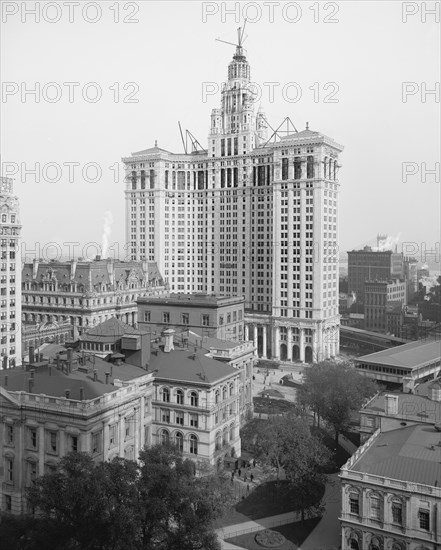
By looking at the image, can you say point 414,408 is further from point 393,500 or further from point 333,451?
point 393,500

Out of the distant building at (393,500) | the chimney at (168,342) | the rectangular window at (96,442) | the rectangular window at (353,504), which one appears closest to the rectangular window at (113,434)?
the rectangular window at (96,442)

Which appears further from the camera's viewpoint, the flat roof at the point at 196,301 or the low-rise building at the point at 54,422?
the flat roof at the point at 196,301

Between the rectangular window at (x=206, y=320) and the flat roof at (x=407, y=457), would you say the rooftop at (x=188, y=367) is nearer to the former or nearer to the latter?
the flat roof at (x=407, y=457)

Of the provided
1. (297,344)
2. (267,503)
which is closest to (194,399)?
(267,503)

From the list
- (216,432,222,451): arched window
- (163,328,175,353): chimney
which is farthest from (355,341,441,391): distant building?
(163,328,175,353): chimney

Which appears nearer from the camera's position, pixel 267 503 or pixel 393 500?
pixel 393 500

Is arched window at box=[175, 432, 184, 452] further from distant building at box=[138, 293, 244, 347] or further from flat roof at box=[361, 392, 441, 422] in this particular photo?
distant building at box=[138, 293, 244, 347]

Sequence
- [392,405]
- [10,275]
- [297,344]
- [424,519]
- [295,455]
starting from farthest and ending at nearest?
[297,344] → [10,275] → [392,405] → [295,455] → [424,519]
